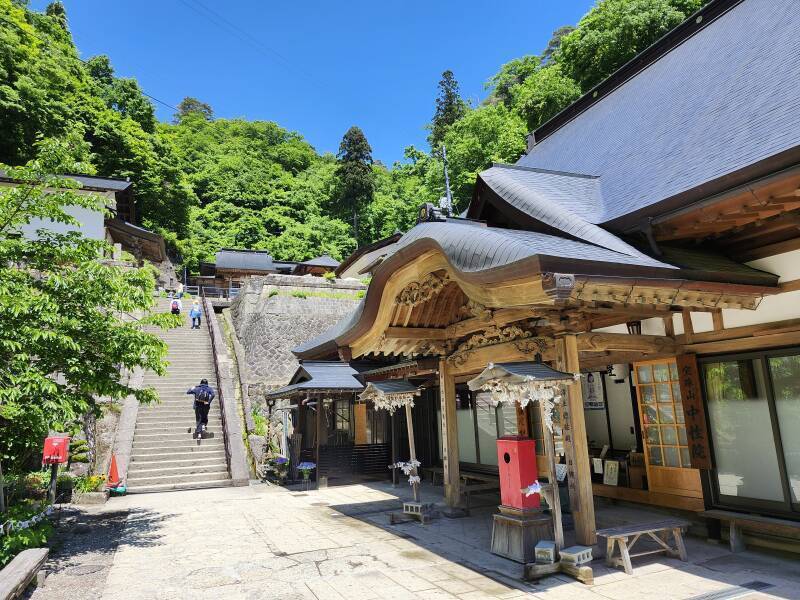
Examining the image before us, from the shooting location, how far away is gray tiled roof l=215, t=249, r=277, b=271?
128 feet

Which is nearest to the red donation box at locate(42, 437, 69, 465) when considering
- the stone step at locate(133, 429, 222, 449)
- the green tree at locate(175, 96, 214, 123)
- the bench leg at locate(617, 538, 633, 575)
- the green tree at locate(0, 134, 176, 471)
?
the green tree at locate(0, 134, 176, 471)

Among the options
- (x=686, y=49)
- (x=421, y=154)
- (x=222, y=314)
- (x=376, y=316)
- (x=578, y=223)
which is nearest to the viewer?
(x=578, y=223)

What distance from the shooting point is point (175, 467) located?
13.4m

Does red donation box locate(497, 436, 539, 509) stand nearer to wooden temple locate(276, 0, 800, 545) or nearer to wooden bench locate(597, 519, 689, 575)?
wooden temple locate(276, 0, 800, 545)

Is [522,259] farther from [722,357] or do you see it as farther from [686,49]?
[686,49]

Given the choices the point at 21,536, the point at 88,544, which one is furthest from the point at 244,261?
the point at 21,536

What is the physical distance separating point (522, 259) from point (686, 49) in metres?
8.53

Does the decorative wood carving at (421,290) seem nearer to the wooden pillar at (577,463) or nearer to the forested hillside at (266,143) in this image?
the wooden pillar at (577,463)

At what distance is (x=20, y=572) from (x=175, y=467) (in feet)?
28.2

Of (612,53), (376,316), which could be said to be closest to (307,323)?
(376,316)

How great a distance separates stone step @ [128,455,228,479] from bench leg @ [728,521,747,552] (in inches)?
468

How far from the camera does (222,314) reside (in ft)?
89.1

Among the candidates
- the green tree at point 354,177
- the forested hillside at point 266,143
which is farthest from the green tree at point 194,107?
the green tree at point 354,177

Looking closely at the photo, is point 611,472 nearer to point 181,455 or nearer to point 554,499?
point 554,499
